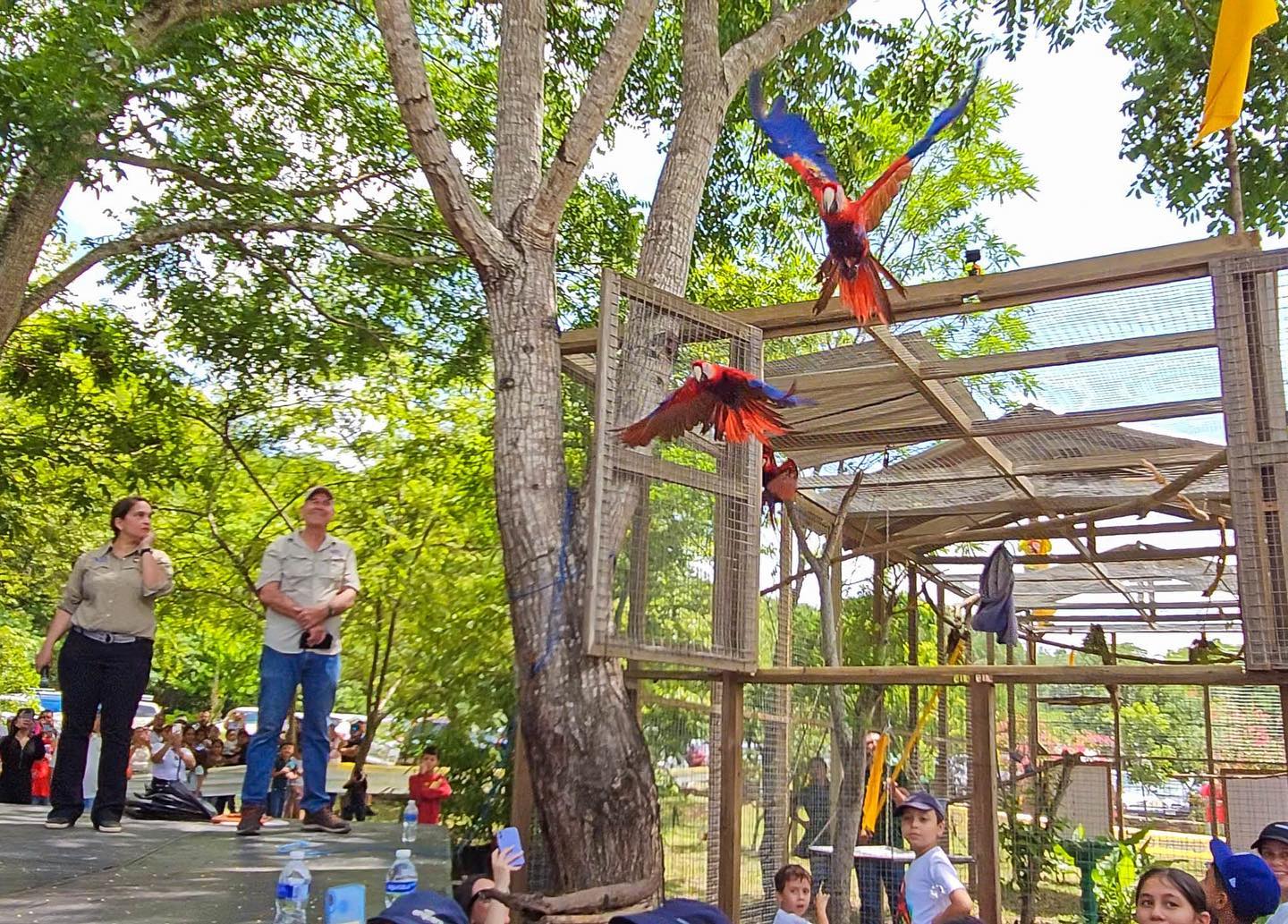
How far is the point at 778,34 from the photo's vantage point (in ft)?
17.4

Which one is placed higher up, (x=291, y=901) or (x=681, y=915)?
(x=681, y=915)

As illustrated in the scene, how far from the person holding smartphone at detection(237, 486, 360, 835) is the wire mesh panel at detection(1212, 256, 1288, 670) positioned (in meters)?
3.38

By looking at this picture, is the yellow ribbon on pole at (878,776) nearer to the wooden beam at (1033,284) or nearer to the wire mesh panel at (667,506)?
the wire mesh panel at (667,506)

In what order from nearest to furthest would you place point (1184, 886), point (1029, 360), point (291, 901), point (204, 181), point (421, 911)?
point (421, 911)
point (1184, 886)
point (291, 901)
point (1029, 360)
point (204, 181)

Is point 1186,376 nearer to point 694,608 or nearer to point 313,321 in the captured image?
point 694,608

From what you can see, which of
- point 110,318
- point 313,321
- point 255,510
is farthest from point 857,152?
point 255,510

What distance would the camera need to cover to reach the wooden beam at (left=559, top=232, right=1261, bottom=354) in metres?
3.92

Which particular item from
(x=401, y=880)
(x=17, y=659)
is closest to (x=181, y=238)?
(x=401, y=880)

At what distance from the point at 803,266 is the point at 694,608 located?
838 centimetres

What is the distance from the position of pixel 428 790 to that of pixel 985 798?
15.6 feet

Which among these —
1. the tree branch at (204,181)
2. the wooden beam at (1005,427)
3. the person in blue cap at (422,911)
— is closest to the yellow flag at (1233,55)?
the wooden beam at (1005,427)

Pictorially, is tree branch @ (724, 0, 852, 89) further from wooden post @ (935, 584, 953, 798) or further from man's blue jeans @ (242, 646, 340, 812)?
wooden post @ (935, 584, 953, 798)

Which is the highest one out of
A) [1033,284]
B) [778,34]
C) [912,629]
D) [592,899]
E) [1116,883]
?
[778,34]

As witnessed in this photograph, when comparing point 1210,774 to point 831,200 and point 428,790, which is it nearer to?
point 428,790
